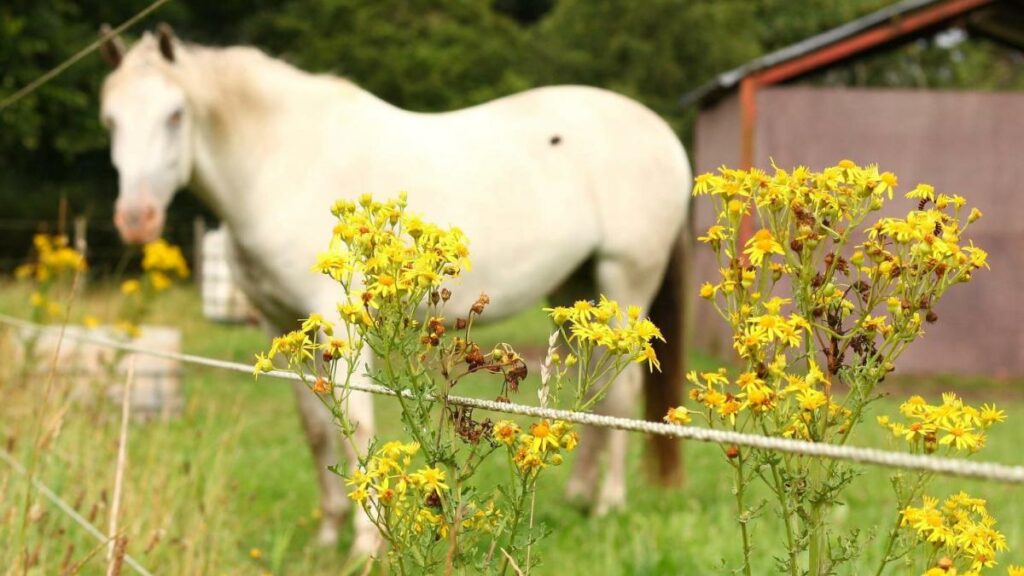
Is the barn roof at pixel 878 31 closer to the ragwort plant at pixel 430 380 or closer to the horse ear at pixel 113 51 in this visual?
the horse ear at pixel 113 51

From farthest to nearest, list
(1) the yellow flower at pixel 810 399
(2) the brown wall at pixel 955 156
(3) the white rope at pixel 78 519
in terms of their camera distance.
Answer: (2) the brown wall at pixel 955 156 → (3) the white rope at pixel 78 519 → (1) the yellow flower at pixel 810 399

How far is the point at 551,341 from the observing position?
135 centimetres

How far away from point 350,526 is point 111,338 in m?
2.10

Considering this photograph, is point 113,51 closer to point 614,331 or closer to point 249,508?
point 249,508

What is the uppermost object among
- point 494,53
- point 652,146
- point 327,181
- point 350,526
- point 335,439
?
point 494,53

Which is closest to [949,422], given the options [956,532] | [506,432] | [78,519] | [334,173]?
[956,532]

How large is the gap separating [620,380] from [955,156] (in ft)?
27.2

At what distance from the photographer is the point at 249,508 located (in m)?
4.06

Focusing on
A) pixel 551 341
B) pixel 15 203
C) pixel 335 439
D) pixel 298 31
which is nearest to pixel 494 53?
pixel 298 31

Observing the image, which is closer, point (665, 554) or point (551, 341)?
point (551, 341)

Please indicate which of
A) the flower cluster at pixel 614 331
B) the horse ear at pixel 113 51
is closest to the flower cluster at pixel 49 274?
the horse ear at pixel 113 51

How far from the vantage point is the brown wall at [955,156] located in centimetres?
1152

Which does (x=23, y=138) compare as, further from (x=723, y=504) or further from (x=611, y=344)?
(x=611, y=344)

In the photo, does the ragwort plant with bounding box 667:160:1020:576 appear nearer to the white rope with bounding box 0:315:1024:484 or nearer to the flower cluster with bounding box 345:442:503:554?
the white rope with bounding box 0:315:1024:484
